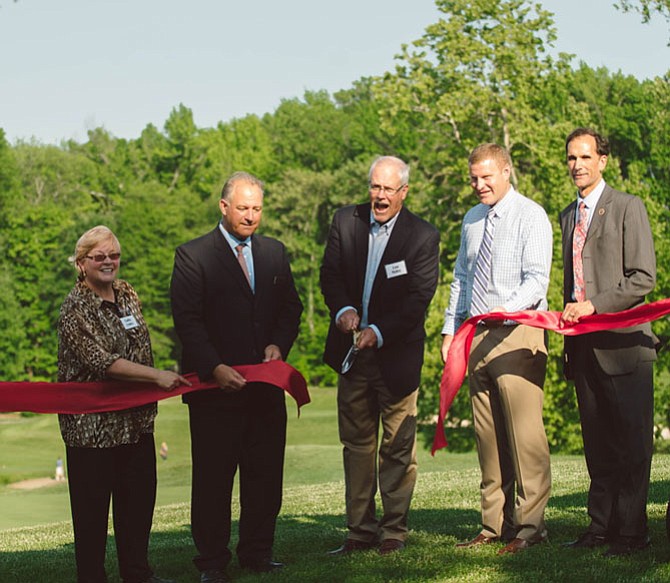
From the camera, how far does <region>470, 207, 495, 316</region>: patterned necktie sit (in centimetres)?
754

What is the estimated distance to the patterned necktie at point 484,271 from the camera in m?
7.54

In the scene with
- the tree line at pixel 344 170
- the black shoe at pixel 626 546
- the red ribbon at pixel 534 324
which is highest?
the tree line at pixel 344 170

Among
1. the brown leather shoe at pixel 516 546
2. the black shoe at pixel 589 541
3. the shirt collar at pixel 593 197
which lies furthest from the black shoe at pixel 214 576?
the shirt collar at pixel 593 197

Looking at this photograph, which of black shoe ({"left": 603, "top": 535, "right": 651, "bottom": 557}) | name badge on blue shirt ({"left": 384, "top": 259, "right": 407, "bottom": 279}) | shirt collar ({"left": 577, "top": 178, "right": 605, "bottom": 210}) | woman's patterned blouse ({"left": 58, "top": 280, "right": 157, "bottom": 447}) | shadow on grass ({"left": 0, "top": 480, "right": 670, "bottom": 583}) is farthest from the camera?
name badge on blue shirt ({"left": 384, "top": 259, "right": 407, "bottom": 279})

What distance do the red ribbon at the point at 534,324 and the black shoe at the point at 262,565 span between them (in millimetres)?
1317

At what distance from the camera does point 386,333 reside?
295 inches

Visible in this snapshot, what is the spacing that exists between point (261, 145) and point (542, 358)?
7933cm

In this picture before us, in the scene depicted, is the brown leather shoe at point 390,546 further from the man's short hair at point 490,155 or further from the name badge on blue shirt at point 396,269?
the man's short hair at point 490,155

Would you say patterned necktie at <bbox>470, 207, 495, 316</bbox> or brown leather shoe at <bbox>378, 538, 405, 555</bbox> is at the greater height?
patterned necktie at <bbox>470, 207, 495, 316</bbox>

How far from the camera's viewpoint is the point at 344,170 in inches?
2504

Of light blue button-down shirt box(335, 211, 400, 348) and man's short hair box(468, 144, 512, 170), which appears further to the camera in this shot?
light blue button-down shirt box(335, 211, 400, 348)

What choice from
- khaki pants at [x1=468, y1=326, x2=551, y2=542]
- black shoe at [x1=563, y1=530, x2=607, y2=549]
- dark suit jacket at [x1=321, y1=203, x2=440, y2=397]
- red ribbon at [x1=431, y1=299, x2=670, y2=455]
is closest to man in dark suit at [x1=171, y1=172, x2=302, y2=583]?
dark suit jacket at [x1=321, y1=203, x2=440, y2=397]

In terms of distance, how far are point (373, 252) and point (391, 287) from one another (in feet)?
0.94

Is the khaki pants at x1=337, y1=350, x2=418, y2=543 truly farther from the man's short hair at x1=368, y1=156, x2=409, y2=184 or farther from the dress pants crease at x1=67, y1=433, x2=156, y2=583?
the dress pants crease at x1=67, y1=433, x2=156, y2=583
